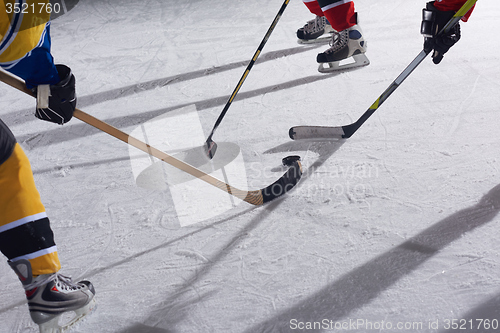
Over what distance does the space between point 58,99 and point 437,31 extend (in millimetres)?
1346

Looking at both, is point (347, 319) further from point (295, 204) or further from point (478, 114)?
point (478, 114)

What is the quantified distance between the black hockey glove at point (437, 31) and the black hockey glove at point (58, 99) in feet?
4.17

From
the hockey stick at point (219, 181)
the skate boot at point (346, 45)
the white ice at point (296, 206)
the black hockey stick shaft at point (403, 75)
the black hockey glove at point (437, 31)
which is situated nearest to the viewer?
the white ice at point (296, 206)

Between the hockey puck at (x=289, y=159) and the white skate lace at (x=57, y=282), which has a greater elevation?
the white skate lace at (x=57, y=282)

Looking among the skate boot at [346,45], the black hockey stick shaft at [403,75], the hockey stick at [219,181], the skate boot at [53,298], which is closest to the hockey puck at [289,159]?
the hockey stick at [219,181]

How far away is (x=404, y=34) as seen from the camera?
302cm

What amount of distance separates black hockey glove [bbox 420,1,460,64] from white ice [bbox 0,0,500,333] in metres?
0.42

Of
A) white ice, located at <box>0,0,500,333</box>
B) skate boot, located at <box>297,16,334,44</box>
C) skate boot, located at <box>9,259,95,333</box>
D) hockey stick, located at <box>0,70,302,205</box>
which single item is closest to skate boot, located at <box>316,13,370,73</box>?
white ice, located at <box>0,0,500,333</box>

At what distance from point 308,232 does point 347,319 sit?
36 cm
